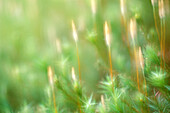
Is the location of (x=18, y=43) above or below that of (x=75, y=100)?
above

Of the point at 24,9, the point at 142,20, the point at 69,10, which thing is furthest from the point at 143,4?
the point at 24,9

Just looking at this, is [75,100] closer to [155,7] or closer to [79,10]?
[155,7]

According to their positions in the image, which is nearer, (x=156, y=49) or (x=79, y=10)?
(x=156, y=49)

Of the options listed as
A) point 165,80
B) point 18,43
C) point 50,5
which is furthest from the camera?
point 50,5

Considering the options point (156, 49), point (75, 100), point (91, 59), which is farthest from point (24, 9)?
point (156, 49)

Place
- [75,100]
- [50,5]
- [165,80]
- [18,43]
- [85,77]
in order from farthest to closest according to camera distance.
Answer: [50,5] → [18,43] → [85,77] → [75,100] → [165,80]

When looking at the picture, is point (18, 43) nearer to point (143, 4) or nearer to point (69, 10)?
point (69, 10)

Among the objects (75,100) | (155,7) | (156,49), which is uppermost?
(155,7)
